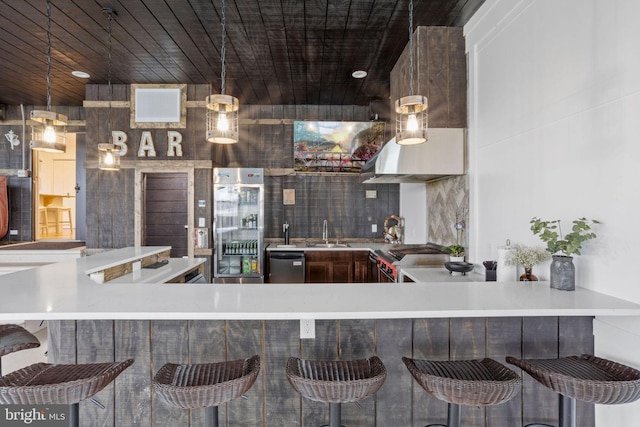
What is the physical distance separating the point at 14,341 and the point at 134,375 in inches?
24.2

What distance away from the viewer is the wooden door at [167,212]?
5.01 metres

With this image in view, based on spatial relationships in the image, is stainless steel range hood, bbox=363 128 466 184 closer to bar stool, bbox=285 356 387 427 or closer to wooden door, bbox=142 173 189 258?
bar stool, bbox=285 356 387 427

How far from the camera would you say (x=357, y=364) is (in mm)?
1573

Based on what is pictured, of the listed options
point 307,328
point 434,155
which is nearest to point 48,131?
point 307,328

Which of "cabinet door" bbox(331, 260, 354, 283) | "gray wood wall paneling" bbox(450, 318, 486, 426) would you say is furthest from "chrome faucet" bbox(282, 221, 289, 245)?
"gray wood wall paneling" bbox(450, 318, 486, 426)

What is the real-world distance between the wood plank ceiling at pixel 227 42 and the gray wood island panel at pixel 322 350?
242cm

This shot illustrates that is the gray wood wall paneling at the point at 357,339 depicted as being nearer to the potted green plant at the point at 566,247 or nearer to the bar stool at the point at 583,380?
the bar stool at the point at 583,380

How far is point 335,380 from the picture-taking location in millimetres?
1432

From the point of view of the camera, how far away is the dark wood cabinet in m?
4.61

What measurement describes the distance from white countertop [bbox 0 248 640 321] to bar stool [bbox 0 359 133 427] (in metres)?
0.24

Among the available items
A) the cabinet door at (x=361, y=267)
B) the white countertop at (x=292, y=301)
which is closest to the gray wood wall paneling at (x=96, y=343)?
the white countertop at (x=292, y=301)

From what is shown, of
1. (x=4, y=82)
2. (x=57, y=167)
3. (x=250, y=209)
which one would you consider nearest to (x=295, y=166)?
(x=250, y=209)

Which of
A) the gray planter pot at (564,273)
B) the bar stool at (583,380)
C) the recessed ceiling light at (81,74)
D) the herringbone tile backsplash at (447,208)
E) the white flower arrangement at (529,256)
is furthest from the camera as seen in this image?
the recessed ceiling light at (81,74)

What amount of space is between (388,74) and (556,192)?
253 centimetres
